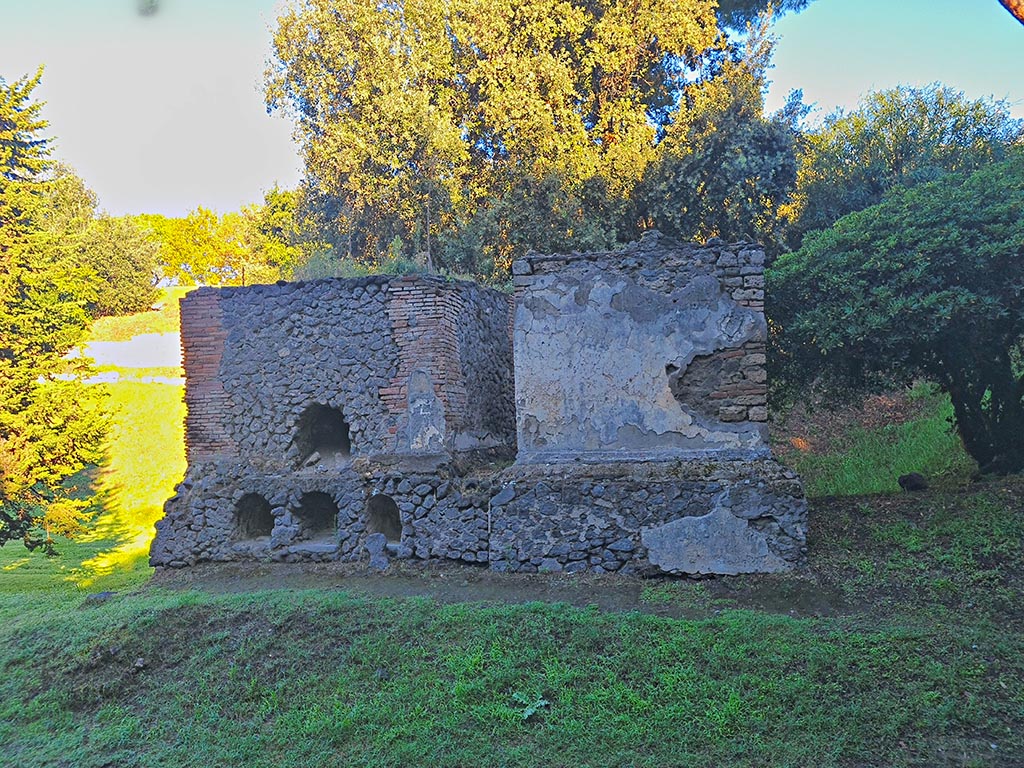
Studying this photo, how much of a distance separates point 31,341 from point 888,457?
14.6m

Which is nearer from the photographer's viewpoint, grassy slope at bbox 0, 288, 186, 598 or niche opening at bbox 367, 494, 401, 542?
niche opening at bbox 367, 494, 401, 542

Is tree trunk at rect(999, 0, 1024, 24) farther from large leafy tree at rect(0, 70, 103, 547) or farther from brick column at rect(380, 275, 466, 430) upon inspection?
large leafy tree at rect(0, 70, 103, 547)

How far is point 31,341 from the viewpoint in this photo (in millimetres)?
11016

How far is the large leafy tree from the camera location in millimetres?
10633

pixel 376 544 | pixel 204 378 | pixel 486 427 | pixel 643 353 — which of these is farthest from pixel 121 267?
pixel 643 353

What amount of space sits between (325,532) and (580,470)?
398 cm

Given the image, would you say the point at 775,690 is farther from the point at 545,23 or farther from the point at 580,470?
the point at 545,23

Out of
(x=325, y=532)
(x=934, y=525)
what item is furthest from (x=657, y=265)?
(x=325, y=532)

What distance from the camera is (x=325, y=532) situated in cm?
1013

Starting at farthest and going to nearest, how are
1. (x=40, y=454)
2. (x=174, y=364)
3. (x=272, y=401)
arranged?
(x=174, y=364), (x=40, y=454), (x=272, y=401)

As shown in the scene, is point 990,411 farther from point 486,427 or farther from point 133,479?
point 133,479

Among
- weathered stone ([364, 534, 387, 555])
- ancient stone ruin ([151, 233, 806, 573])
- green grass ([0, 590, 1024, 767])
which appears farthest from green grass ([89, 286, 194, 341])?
green grass ([0, 590, 1024, 767])

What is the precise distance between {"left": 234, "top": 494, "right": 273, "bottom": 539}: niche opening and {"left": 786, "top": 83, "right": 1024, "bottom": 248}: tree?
1258cm

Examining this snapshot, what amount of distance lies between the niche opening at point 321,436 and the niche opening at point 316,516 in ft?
1.80
